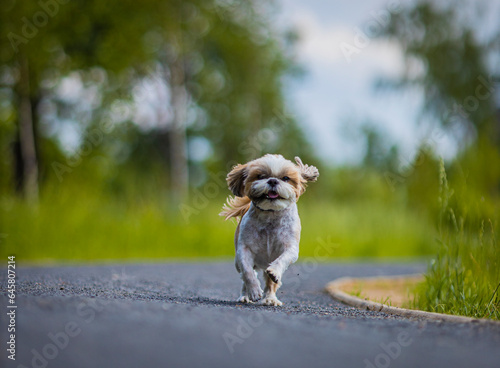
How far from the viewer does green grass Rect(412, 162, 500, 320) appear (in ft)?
19.0

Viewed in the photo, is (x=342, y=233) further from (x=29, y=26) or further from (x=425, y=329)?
(x=425, y=329)

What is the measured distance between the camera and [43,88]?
68.5ft

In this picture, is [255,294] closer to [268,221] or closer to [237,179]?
[268,221]

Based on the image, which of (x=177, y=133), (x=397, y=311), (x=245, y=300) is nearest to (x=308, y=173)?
(x=245, y=300)

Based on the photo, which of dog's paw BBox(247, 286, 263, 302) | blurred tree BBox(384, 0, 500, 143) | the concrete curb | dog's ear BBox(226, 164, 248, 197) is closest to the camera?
the concrete curb

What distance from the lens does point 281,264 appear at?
5.26m

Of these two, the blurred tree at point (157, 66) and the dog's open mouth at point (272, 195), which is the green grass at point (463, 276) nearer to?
the dog's open mouth at point (272, 195)

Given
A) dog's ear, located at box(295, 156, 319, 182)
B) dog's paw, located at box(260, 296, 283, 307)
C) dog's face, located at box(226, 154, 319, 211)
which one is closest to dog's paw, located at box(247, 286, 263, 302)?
dog's paw, located at box(260, 296, 283, 307)

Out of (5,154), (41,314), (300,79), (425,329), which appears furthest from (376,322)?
(300,79)

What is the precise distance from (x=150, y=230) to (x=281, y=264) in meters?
10.1

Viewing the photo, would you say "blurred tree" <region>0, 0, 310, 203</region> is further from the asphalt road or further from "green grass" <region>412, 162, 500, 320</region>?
the asphalt road

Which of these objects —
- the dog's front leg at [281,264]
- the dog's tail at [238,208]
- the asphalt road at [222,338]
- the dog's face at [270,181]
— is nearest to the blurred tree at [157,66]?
the dog's tail at [238,208]

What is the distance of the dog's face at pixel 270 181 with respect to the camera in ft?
17.6

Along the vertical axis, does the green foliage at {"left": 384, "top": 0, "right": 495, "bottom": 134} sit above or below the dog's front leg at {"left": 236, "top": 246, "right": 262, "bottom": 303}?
above
